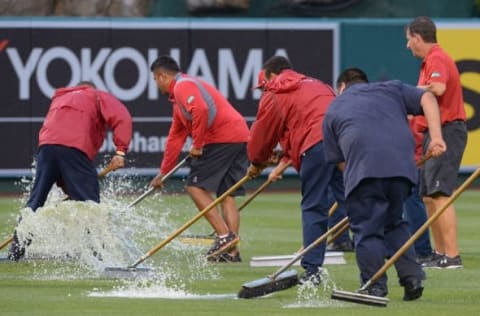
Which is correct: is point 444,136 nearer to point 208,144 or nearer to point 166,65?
point 208,144

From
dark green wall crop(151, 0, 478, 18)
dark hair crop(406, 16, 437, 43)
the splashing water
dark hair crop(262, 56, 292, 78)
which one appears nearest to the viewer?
the splashing water

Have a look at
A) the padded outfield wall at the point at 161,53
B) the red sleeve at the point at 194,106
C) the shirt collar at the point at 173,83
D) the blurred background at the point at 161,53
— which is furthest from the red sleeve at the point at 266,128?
the blurred background at the point at 161,53

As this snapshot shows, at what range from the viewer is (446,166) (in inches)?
532

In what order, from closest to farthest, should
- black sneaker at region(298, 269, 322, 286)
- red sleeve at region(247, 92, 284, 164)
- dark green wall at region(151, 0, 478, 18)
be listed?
black sneaker at region(298, 269, 322, 286), red sleeve at region(247, 92, 284, 164), dark green wall at region(151, 0, 478, 18)

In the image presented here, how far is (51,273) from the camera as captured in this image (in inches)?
524

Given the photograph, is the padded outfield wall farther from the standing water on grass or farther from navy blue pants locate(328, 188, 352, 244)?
the standing water on grass

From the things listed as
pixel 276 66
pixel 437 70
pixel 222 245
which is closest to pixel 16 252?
pixel 222 245

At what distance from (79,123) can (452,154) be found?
3.19 metres

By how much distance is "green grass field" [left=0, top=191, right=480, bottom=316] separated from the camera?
1045 centimetres

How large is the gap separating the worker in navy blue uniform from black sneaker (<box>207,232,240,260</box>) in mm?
3651

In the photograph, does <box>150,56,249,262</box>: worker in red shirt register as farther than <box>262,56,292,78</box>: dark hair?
Yes

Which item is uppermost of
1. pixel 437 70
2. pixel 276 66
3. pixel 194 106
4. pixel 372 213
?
pixel 276 66

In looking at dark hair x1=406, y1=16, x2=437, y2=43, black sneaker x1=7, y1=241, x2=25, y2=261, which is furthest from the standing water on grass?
dark hair x1=406, y1=16, x2=437, y2=43

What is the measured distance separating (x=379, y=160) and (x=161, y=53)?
12.7 meters
